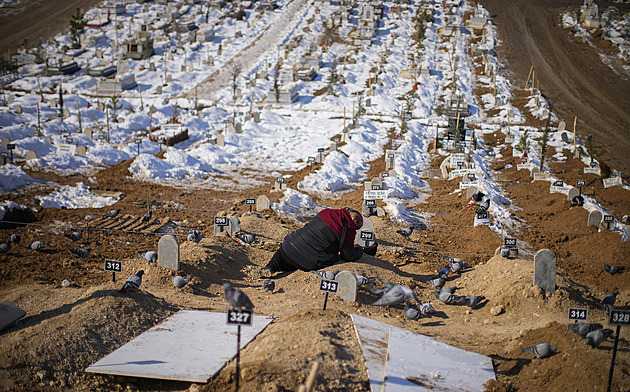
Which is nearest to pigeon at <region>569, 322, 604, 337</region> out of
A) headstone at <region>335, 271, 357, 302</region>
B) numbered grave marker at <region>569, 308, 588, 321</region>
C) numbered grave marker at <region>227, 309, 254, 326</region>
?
numbered grave marker at <region>569, 308, 588, 321</region>

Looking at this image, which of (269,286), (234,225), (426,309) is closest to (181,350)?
(269,286)

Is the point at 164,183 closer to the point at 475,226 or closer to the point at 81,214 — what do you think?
the point at 81,214

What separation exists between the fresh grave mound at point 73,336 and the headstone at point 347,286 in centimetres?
312

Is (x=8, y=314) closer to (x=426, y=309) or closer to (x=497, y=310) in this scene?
(x=426, y=309)

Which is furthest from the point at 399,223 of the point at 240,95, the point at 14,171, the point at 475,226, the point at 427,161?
the point at 240,95

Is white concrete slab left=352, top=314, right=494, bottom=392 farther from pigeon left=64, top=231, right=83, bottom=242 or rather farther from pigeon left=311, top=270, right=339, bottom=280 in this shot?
pigeon left=64, top=231, right=83, bottom=242

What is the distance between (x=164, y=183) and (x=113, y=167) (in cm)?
252

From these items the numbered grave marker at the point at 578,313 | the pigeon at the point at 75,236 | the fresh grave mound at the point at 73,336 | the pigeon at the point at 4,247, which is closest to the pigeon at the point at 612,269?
the numbered grave marker at the point at 578,313

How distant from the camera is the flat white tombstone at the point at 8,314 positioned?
8.00 m

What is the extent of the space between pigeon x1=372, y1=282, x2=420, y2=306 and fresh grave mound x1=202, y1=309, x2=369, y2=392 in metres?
2.13

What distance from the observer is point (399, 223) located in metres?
16.9

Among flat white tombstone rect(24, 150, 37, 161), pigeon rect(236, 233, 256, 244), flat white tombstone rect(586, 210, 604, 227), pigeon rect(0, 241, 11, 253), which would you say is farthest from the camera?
flat white tombstone rect(24, 150, 37, 161)

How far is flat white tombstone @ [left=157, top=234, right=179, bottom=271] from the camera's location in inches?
423

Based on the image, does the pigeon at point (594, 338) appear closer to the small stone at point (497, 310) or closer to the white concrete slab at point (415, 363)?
the white concrete slab at point (415, 363)
